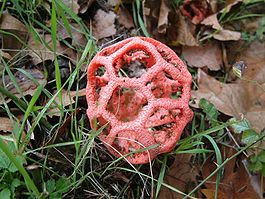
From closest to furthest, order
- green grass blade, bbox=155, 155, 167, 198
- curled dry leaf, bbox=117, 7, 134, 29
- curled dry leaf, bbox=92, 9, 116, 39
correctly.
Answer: green grass blade, bbox=155, 155, 167, 198, curled dry leaf, bbox=92, 9, 116, 39, curled dry leaf, bbox=117, 7, 134, 29

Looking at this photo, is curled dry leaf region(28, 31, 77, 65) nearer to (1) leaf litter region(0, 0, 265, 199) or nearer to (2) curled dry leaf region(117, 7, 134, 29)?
(1) leaf litter region(0, 0, 265, 199)

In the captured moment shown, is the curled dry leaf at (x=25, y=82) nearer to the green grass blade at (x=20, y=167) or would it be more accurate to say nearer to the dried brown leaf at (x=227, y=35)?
the green grass blade at (x=20, y=167)

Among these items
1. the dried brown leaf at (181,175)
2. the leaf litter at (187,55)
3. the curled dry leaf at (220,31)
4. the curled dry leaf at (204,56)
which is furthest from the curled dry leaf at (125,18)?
the dried brown leaf at (181,175)

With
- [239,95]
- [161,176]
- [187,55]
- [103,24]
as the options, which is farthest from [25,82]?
[239,95]

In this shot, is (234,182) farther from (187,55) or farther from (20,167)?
(20,167)

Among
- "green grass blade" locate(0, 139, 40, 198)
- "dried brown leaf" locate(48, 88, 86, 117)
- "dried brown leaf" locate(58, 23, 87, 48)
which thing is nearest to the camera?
"green grass blade" locate(0, 139, 40, 198)

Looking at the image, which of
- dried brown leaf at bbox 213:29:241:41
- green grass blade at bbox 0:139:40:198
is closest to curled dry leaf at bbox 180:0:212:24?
dried brown leaf at bbox 213:29:241:41

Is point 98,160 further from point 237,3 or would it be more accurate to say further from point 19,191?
point 237,3
